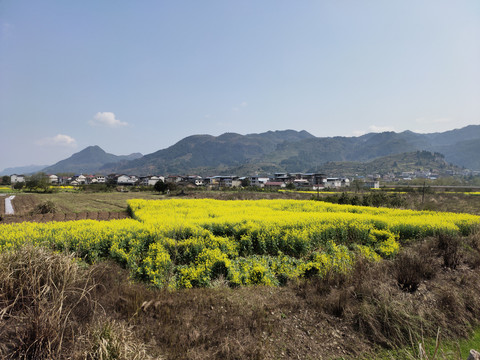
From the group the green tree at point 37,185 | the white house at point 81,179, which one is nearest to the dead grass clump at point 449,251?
the green tree at point 37,185

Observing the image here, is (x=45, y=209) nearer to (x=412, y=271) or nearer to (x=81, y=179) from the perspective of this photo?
(x=412, y=271)

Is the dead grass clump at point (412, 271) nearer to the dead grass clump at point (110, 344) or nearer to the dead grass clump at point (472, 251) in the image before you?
the dead grass clump at point (472, 251)

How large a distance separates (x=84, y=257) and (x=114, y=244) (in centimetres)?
104

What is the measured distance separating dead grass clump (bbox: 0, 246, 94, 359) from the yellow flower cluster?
2509 millimetres

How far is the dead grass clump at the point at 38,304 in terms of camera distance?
306 cm

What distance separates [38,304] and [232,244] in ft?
20.2

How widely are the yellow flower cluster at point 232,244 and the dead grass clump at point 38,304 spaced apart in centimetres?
251

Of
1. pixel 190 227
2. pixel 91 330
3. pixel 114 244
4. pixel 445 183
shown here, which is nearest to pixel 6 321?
pixel 91 330

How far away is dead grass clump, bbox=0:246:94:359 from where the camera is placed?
306 centimetres

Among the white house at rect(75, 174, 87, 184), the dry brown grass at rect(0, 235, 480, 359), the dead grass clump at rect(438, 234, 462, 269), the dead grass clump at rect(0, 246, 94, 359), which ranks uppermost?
the dead grass clump at rect(0, 246, 94, 359)

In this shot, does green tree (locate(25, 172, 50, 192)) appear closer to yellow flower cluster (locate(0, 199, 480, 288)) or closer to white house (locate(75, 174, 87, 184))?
yellow flower cluster (locate(0, 199, 480, 288))

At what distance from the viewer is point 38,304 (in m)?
3.52

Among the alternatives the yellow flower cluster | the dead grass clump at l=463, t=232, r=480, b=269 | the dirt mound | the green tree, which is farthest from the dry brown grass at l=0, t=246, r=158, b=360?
the green tree

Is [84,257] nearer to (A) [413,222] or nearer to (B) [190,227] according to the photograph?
(B) [190,227]
